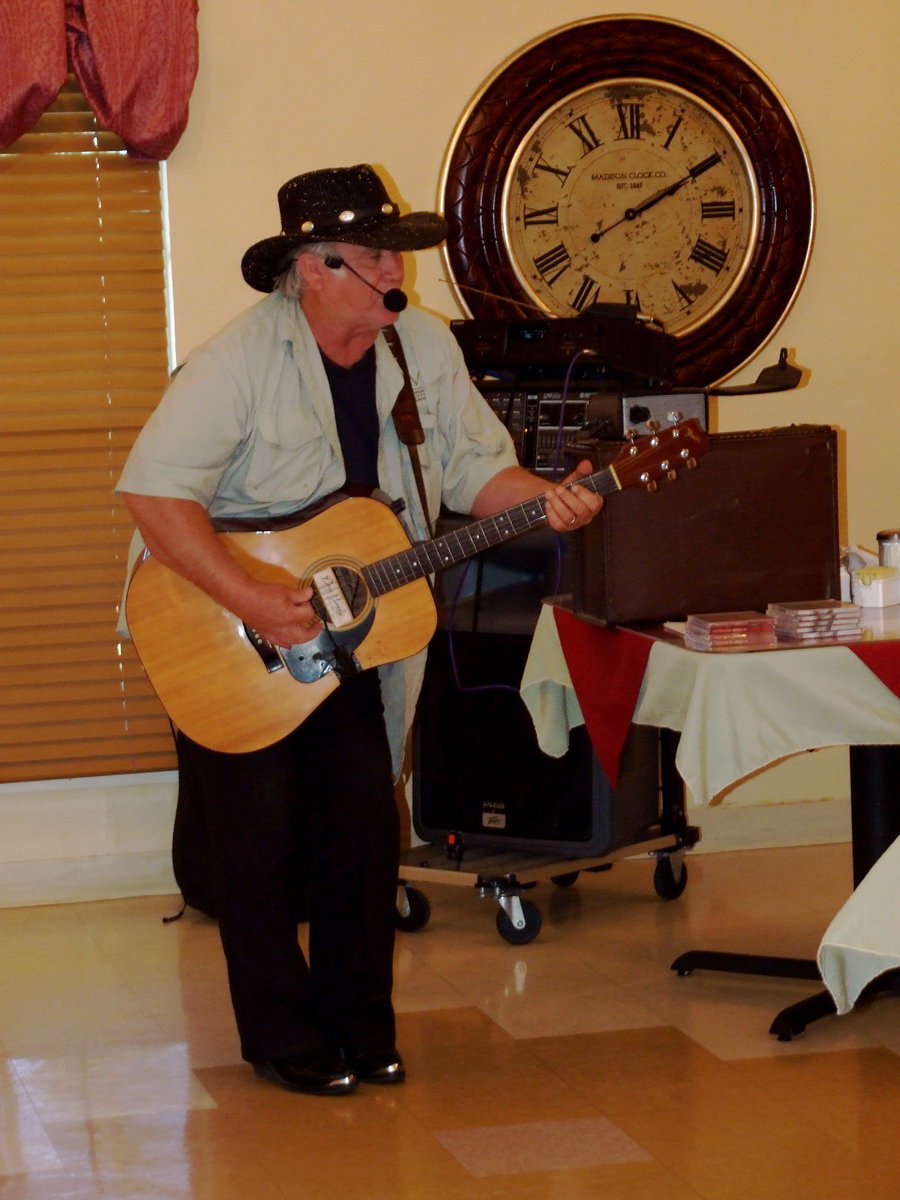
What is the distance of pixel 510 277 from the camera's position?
151 inches

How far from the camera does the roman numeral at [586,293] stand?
391 centimetres

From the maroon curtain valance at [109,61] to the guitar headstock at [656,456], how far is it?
5.34 ft

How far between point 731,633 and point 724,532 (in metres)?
0.23

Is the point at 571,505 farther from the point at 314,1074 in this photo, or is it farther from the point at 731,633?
the point at 314,1074

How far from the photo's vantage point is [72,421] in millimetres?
3762

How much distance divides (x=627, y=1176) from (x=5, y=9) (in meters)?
2.67

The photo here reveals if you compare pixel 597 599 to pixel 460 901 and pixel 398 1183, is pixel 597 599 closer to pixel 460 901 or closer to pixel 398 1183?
pixel 398 1183

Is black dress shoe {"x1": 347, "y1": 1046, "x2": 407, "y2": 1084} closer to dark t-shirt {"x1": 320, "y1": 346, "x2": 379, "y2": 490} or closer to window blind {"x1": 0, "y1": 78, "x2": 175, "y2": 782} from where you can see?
dark t-shirt {"x1": 320, "y1": 346, "x2": 379, "y2": 490}

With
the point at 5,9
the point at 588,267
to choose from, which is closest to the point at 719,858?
the point at 588,267

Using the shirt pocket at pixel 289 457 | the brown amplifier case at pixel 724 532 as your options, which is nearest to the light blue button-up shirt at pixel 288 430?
the shirt pocket at pixel 289 457

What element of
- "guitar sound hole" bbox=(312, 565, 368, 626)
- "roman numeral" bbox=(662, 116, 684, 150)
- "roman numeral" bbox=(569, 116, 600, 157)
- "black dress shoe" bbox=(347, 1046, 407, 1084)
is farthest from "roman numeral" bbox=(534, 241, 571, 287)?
"black dress shoe" bbox=(347, 1046, 407, 1084)

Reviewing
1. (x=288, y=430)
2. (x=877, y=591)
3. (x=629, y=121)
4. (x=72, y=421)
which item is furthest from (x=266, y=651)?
(x=629, y=121)

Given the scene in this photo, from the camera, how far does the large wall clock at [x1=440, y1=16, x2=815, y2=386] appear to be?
3.80 metres

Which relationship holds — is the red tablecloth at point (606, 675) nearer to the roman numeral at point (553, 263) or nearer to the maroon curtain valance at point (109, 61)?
the roman numeral at point (553, 263)
